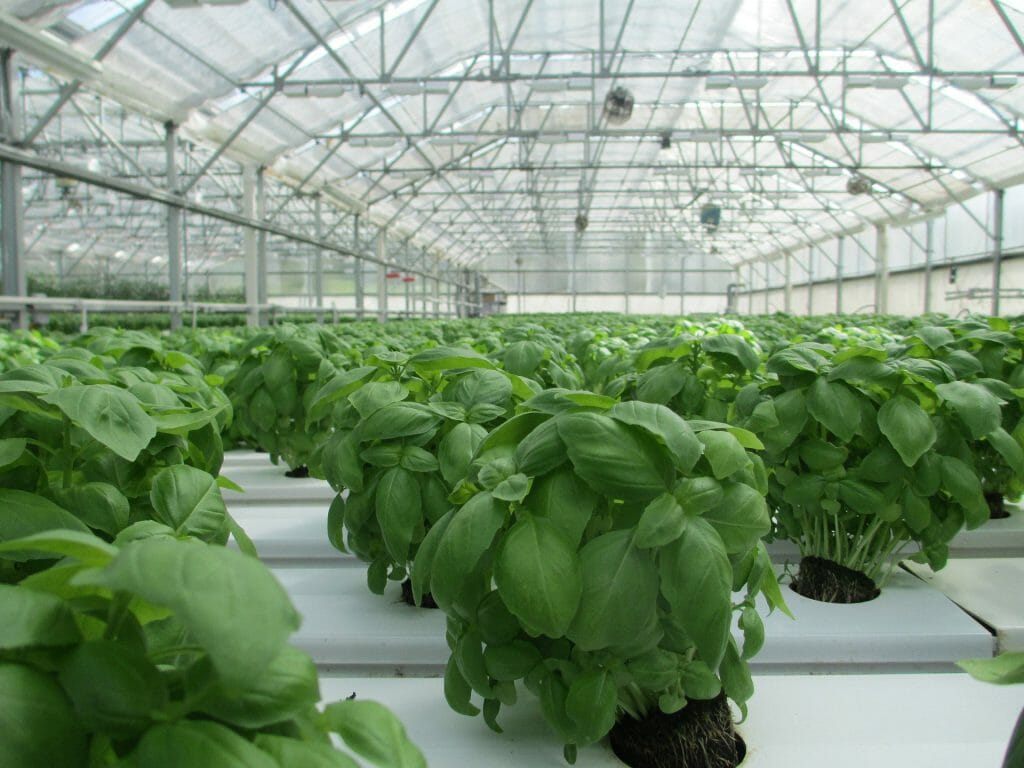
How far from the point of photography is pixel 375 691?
110cm

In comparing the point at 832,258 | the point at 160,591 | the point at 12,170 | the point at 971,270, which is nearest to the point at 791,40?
the point at 971,270

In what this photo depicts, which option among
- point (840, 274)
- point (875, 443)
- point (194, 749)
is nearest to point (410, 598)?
point (875, 443)

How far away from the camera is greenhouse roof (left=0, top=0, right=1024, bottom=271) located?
779 cm

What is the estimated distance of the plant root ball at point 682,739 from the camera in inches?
35.2

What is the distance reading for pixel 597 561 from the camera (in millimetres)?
737

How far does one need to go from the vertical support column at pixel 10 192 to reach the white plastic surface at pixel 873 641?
18.8 feet

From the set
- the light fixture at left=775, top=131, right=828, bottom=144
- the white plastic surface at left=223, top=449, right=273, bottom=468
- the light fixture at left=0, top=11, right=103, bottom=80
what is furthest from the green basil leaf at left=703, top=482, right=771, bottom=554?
the light fixture at left=775, top=131, right=828, bottom=144

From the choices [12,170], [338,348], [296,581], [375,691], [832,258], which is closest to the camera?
[375,691]

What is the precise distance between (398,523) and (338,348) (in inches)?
54.2

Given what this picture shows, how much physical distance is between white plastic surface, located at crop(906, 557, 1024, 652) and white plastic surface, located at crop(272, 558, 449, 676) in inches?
35.3

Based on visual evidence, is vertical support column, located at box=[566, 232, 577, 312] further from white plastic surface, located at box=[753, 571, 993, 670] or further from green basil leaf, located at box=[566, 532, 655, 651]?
green basil leaf, located at box=[566, 532, 655, 651]

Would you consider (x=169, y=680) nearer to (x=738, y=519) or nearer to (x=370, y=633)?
(x=738, y=519)

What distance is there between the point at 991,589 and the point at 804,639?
522 mm

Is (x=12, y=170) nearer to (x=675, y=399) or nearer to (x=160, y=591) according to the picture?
(x=675, y=399)
